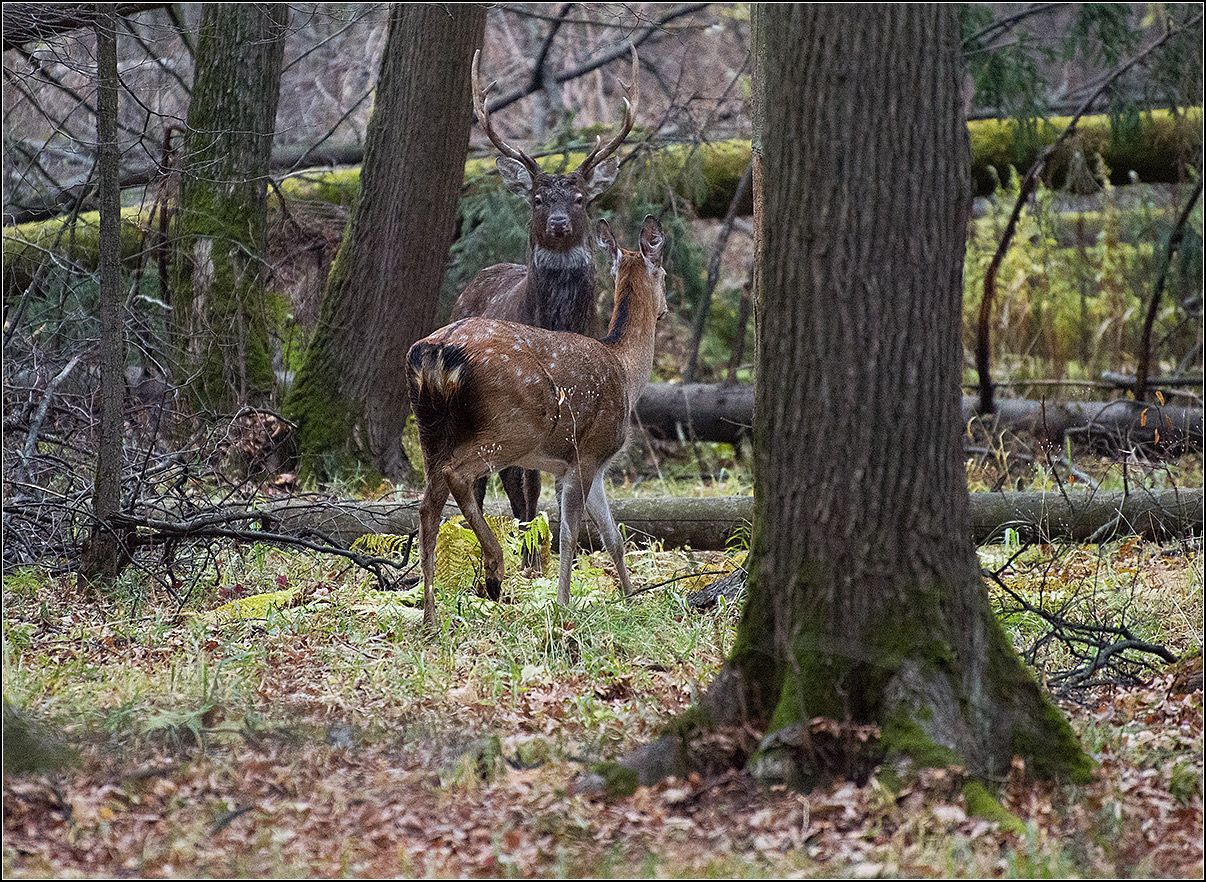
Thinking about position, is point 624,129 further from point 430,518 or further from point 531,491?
point 430,518

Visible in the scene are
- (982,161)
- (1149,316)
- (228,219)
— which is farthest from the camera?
(982,161)

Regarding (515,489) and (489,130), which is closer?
(515,489)

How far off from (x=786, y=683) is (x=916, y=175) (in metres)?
1.69

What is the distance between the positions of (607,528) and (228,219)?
5.25 m

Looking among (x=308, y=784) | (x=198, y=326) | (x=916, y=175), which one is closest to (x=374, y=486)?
(x=198, y=326)

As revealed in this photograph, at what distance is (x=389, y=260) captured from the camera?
11.0m

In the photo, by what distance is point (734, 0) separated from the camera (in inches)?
705

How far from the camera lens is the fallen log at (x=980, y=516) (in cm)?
891

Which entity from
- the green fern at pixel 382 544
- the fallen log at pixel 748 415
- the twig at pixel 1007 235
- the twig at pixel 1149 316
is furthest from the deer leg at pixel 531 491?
the twig at pixel 1149 316

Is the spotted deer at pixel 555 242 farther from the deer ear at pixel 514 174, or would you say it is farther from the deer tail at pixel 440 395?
the deer tail at pixel 440 395

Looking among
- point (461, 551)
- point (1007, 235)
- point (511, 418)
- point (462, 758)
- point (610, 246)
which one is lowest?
point (462, 758)

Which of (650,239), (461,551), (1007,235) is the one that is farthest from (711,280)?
(461,551)

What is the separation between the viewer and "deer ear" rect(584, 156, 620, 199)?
10.1 meters

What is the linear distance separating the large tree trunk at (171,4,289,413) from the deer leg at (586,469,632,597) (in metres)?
4.43
